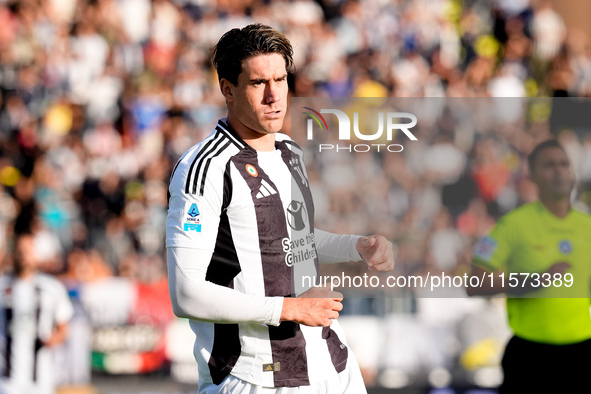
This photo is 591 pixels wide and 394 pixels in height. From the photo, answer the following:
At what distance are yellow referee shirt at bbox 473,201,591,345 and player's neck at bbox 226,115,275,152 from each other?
2.07m

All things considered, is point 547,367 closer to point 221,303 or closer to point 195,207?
point 221,303

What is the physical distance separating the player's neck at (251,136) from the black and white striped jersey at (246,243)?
0.03 metres

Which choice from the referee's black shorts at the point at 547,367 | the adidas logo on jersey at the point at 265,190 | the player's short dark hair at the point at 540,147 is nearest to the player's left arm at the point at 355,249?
the adidas logo on jersey at the point at 265,190

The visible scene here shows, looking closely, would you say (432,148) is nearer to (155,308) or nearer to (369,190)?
(369,190)

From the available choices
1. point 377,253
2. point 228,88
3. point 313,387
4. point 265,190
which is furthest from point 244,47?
point 313,387

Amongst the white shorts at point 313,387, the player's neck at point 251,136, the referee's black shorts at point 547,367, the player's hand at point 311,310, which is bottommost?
the referee's black shorts at point 547,367

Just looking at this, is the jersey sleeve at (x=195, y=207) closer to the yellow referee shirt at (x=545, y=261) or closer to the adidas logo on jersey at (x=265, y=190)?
the adidas logo on jersey at (x=265, y=190)

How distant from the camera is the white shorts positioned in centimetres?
332

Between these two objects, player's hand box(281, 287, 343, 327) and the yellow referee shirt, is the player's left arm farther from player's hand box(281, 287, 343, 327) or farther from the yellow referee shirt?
the yellow referee shirt

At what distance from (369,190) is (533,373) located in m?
1.92

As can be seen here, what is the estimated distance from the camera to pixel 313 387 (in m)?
3.40

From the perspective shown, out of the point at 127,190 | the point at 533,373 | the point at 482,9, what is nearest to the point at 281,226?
the point at 533,373

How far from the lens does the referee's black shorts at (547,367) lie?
17.0ft

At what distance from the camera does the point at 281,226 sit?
11.1 feet
